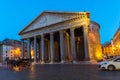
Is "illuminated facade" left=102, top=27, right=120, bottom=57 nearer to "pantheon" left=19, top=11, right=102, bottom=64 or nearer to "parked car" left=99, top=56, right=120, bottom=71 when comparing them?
"pantheon" left=19, top=11, right=102, bottom=64

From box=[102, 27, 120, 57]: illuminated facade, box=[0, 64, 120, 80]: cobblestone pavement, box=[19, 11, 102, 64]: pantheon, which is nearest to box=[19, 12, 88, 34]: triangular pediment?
box=[19, 11, 102, 64]: pantheon

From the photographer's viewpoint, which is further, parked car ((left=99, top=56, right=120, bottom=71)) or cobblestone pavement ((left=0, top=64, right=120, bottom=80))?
parked car ((left=99, top=56, right=120, bottom=71))

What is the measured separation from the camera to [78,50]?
57781 mm

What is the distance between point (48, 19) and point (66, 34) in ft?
22.1

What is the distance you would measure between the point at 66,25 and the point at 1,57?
66.1m

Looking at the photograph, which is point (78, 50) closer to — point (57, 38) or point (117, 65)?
point (57, 38)

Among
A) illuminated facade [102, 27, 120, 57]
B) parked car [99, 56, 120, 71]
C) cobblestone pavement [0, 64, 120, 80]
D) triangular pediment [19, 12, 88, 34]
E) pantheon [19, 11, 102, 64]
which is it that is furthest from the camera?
illuminated facade [102, 27, 120, 57]

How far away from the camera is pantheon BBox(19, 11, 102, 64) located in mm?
43625

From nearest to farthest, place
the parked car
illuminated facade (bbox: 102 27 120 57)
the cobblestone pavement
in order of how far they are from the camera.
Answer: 1. the cobblestone pavement
2. the parked car
3. illuminated facade (bbox: 102 27 120 57)

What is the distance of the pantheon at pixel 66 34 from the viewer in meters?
43.6

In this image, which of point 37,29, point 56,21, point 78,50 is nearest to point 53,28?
point 56,21

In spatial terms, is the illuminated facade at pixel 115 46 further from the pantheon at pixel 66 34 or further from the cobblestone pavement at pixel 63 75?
the cobblestone pavement at pixel 63 75

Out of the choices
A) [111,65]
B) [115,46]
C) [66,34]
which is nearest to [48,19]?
[66,34]

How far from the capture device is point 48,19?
53500 millimetres
